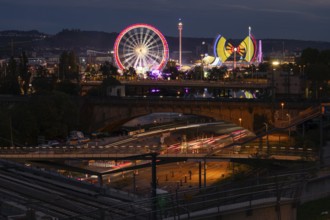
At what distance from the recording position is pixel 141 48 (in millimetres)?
53250

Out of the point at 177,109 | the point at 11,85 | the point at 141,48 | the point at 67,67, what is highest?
the point at 141,48

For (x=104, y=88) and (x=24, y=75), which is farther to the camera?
(x=24, y=75)

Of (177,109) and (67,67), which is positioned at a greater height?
(67,67)

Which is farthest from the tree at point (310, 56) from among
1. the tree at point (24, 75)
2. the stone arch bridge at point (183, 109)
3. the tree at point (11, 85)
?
the stone arch bridge at point (183, 109)

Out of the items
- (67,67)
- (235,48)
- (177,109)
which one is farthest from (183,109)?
(235,48)

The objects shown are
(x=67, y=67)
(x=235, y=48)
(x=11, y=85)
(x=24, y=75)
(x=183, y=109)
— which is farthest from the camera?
(x=235, y=48)


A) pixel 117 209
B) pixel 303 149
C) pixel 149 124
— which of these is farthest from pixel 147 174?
pixel 149 124

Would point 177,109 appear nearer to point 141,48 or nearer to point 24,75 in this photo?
point 24,75

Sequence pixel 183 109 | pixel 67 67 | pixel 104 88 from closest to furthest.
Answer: pixel 183 109, pixel 104 88, pixel 67 67

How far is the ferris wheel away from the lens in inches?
1965

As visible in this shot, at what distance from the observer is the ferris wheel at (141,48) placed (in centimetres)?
4991

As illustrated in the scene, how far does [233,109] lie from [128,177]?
1052 centimetres

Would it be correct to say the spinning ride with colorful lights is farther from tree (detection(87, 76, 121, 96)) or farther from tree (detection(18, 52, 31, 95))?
tree (detection(18, 52, 31, 95))

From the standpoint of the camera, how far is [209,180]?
64.0 ft
